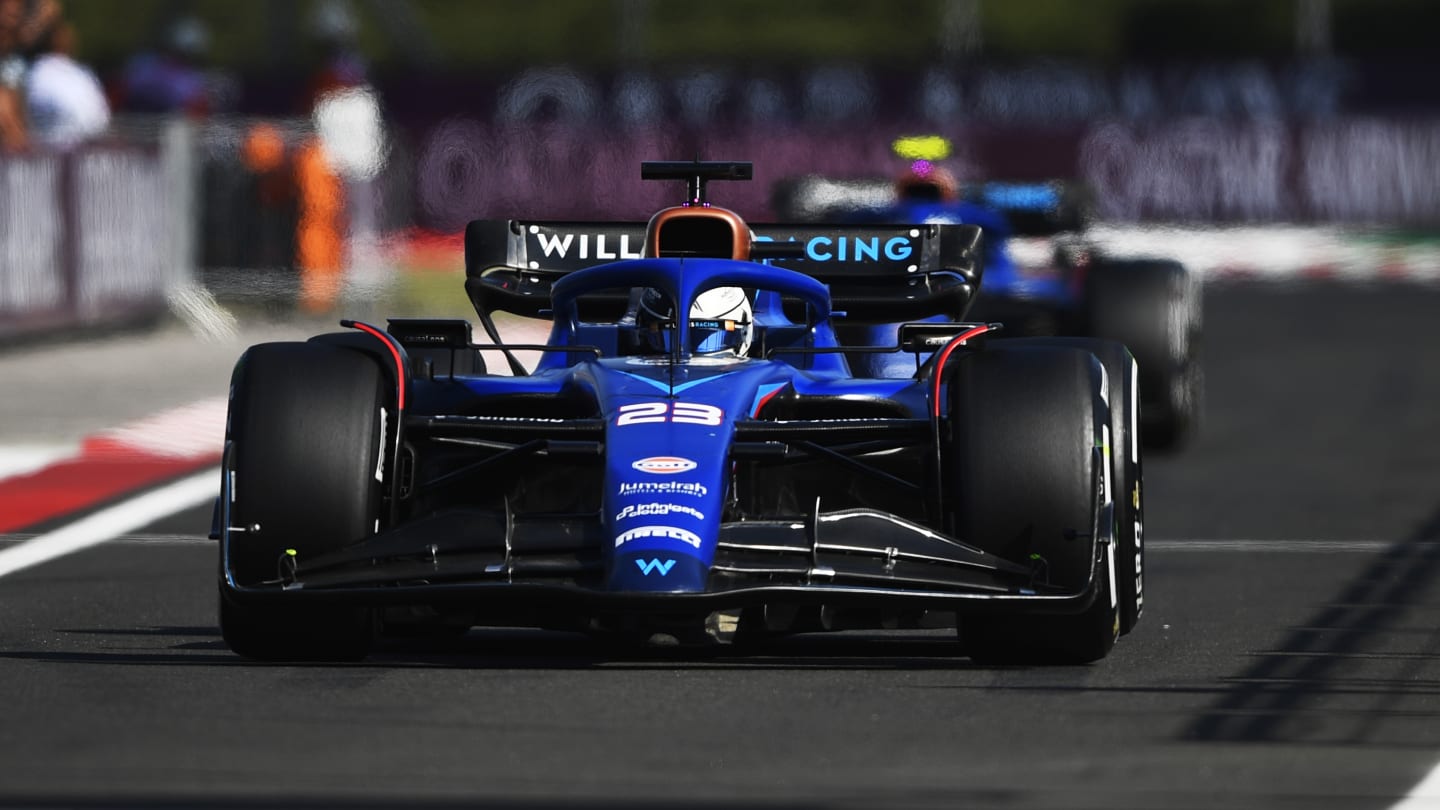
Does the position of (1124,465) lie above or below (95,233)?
above

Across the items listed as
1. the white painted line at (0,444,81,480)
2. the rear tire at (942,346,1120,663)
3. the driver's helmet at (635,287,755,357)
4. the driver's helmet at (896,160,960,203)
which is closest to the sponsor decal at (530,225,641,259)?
the driver's helmet at (635,287,755,357)

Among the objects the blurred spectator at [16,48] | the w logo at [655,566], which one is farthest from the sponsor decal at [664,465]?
the blurred spectator at [16,48]

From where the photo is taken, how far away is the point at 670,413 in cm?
775

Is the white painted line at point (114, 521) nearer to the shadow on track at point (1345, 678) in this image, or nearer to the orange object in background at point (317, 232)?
the shadow on track at point (1345, 678)

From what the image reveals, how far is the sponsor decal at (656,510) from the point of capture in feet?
24.3

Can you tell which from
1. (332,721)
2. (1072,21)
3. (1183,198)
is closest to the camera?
(332,721)

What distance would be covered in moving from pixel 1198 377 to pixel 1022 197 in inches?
68.9

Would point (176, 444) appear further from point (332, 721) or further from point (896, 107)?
point (896, 107)

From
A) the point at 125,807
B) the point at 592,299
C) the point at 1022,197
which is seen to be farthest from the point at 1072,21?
the point at 125,807

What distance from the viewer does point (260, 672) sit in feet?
25.1

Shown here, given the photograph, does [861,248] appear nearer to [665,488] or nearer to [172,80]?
[665,488]

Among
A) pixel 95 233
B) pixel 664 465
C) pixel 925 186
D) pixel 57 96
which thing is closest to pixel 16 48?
pixel 57 96

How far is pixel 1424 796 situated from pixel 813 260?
4.51m

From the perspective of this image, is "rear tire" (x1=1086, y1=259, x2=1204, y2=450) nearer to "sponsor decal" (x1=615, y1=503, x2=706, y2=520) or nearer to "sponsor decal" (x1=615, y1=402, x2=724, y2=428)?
"sponsor decal" (x1=615, y1=402, x2=724, y2=428)
